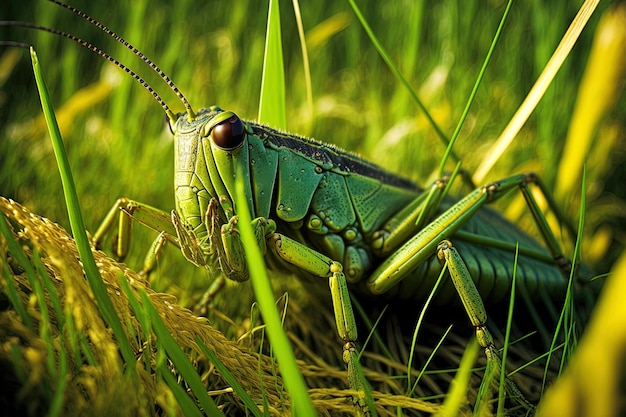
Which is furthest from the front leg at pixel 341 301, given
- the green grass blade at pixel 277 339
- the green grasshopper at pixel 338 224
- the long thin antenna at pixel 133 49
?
the long thin antenna at pixel 133 49

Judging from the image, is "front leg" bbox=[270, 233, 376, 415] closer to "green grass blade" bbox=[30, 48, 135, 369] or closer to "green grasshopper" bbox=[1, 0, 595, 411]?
"green grasshopper" bbox=[1, 0, 595, 411]

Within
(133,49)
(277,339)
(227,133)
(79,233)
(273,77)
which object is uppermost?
(273,77)

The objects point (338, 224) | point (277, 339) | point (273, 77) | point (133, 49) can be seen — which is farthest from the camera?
point (273, 77)

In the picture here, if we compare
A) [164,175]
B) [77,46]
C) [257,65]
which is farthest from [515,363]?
[77,46]

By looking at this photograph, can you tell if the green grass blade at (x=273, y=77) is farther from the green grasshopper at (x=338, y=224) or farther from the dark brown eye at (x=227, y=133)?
the dark brown eye at (x=227, y=133)

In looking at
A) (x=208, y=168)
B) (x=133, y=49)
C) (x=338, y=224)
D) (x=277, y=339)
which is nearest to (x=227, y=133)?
(x=208, y=168)

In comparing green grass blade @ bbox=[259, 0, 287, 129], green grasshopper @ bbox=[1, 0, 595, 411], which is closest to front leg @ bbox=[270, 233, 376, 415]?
green grasshopper @ bbox=[1, 0, 595, 411]

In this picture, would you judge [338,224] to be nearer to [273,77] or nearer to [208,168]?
[208,168]
